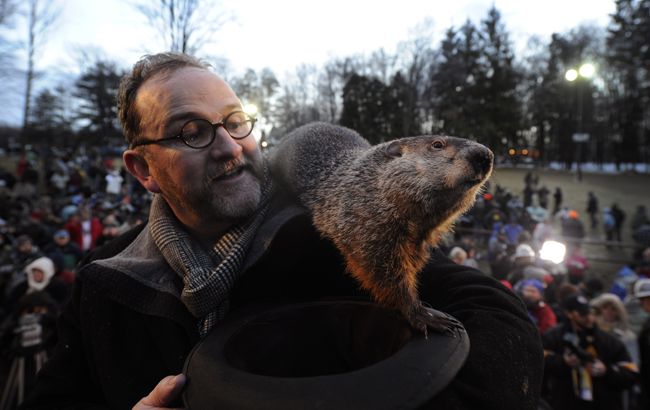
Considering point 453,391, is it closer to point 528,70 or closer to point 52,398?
point 52,398

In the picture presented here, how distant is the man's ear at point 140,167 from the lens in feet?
6.00

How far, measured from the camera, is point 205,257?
62.6 inches

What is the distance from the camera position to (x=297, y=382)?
2.87 ft

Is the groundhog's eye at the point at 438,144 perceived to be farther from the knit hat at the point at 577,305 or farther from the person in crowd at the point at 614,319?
the person in crowd at the point at 614,319

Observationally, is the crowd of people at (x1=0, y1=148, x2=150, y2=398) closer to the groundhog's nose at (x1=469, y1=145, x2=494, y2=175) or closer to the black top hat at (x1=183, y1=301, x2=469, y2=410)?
the black top hat at (x1=183, y1=301, x2=469, y2=410)

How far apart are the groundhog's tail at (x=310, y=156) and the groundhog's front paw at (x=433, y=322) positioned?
72 centimetres

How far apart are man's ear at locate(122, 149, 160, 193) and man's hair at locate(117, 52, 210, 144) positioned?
6 cm

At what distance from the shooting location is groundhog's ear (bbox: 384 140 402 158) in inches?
69.2

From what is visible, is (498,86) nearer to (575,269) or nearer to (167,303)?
(575,269)

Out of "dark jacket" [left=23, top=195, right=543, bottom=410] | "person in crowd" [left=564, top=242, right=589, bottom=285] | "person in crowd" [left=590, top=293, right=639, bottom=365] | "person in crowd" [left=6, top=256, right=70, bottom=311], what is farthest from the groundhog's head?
"person in crowd" [left=564, top=242, right=589, bottom=285]

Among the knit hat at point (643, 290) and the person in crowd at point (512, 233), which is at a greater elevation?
the knit hat at point (643, 290)

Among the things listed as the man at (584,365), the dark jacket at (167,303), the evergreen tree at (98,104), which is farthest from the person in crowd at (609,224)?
the evergreen tree at (98,104)

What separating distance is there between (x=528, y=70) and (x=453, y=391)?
161 feet

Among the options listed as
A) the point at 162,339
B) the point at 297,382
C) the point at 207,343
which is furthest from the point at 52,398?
the point at 297,382
